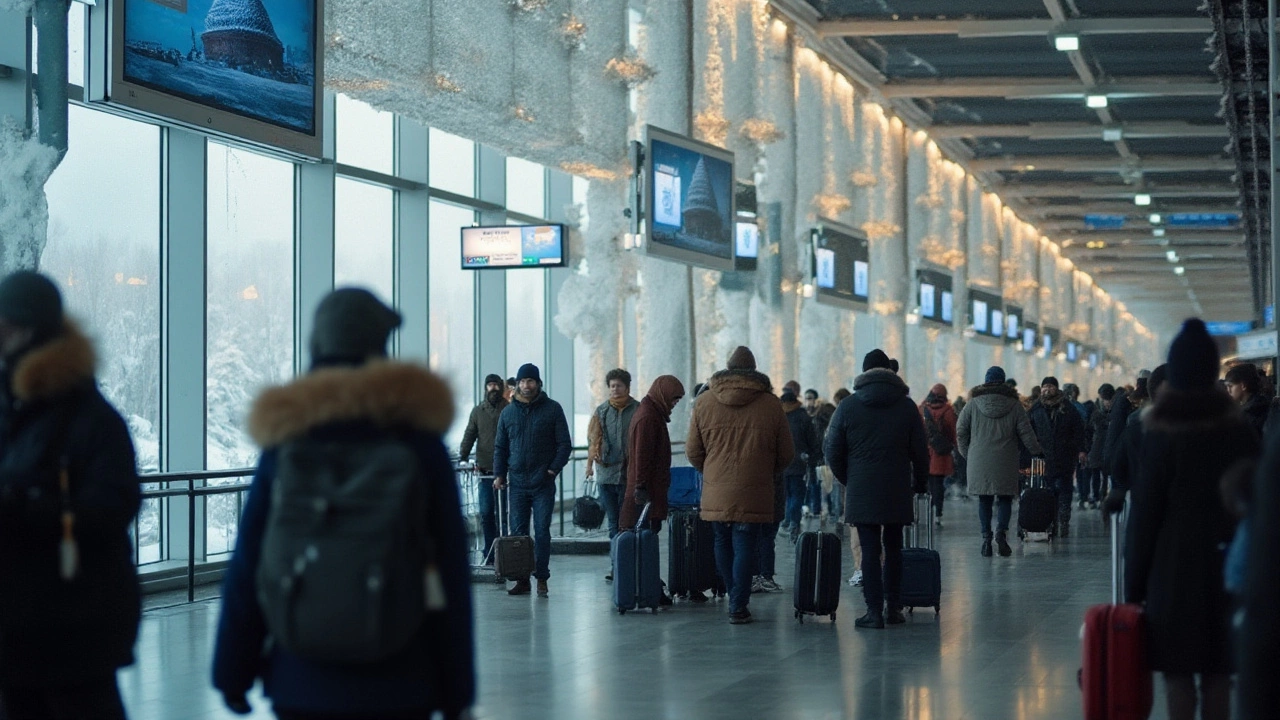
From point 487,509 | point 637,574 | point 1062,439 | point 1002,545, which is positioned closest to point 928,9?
point 1062,439

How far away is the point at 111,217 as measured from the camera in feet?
44.8

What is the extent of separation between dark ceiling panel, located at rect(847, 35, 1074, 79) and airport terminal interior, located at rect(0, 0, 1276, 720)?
0.33ft

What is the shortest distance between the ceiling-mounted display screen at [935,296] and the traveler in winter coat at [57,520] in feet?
89.5

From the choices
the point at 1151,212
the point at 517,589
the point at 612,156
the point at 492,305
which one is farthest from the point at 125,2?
the point at 1151,212

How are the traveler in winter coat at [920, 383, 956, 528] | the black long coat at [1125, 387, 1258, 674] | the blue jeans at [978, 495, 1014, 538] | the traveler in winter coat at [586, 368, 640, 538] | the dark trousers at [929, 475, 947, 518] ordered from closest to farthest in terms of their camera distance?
the black long coat at [1125, 387, 1258, 674] → the traveler in winter coat at [586, 368, 640, 538] → the blue jeans at [978, 495, 1014, 538] → the traveler in winter coat at [920, 383, 956, 528] → the dark trousers at [929, 475, 947, 518]

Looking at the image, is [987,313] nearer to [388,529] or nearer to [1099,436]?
A: [1099,436]

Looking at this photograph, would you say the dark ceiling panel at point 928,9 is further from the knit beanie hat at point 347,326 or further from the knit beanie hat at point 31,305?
the knit beanie hat at point 347,326

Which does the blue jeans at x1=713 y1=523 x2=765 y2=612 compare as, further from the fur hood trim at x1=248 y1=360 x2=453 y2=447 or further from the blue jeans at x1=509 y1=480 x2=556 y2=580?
the fur hood trim at x1=248 y1=360 x2=453 y2=447

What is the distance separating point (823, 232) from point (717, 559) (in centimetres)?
1279

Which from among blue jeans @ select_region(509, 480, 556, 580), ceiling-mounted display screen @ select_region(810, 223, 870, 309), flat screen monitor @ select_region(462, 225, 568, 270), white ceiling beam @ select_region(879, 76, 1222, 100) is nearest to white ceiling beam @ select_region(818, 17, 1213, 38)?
ceiling-mounted display screen @ select_region(810, 223, 870, 309)

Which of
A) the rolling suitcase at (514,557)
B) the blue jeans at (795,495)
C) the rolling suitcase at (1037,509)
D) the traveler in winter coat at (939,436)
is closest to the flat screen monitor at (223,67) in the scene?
the rolling suitcase at (514,557)

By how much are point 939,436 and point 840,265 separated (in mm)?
6922

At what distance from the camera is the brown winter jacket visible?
10.2 m

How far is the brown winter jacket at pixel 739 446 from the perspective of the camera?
10.2 metres
